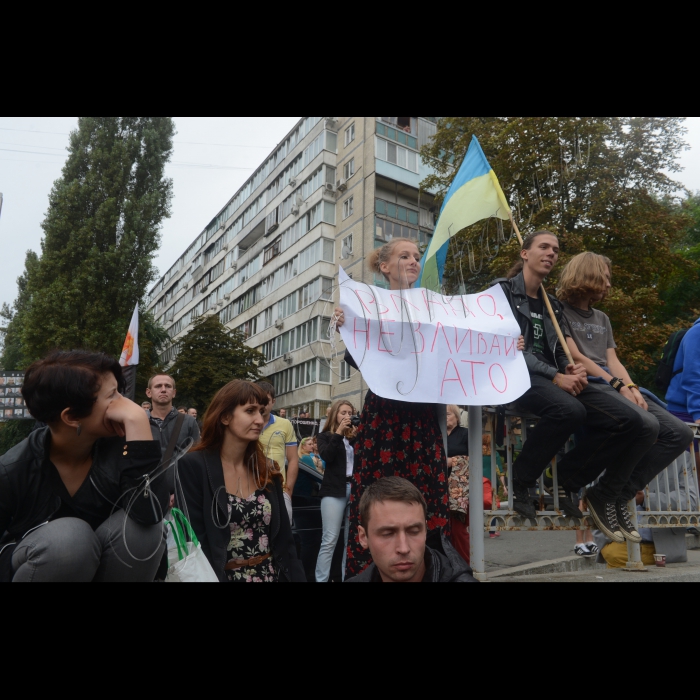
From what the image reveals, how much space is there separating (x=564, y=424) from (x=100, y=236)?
2265 centimetres

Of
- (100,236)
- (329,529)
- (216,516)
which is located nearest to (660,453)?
(329,529)

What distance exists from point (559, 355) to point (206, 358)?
3396 centimetres

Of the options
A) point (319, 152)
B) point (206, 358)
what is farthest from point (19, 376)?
point (319, 152)

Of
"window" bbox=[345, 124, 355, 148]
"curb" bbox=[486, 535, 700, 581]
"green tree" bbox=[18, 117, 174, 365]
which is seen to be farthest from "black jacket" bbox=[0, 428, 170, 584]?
"window" bbox=[345, 124, 355, 148]

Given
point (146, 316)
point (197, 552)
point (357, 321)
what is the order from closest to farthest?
1. point (197, 552)
2. point (357, 321)
3. point (146, 316)

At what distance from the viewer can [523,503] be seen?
3.75m

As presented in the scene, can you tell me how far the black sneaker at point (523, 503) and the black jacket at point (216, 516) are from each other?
150 cm

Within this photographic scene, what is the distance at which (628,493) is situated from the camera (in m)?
3.91

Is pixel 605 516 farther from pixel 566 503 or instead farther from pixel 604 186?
pixel 604 186

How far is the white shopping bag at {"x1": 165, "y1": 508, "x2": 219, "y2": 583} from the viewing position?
2.31 meters

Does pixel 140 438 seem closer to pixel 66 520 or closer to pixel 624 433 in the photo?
pixel 66 520

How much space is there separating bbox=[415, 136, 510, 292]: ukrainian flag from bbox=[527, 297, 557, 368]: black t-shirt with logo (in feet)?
1.93

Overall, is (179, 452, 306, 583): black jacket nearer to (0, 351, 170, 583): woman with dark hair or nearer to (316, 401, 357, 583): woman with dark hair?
(0, 351, 170, 583): woman with dark hair

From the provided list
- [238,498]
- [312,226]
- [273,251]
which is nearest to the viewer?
[238,498]
